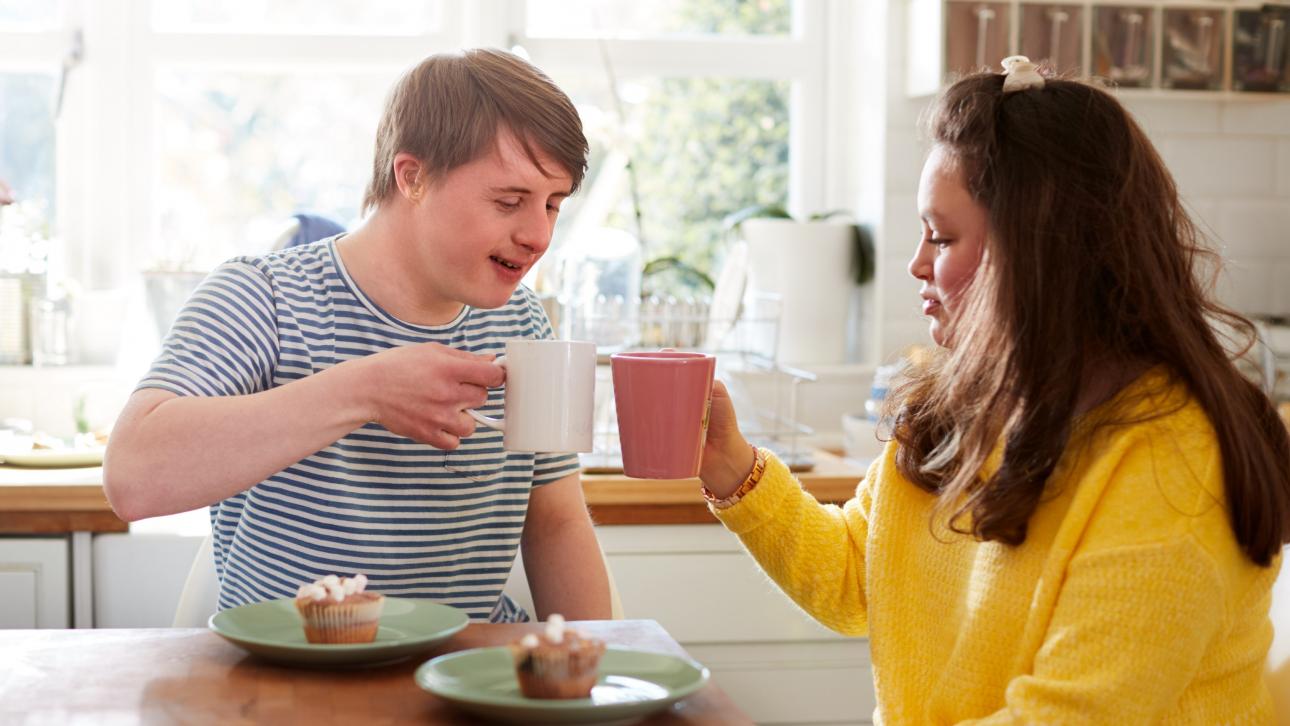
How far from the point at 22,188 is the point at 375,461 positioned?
5.58 feet

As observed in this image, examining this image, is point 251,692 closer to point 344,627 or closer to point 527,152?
point 344,627

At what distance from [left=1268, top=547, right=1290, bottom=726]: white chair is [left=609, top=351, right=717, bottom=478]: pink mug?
1.61 ft

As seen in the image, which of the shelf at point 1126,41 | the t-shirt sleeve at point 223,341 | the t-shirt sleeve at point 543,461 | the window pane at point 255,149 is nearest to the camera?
the t-shirt sleeve at point 223,341

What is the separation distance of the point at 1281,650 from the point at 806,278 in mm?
1641

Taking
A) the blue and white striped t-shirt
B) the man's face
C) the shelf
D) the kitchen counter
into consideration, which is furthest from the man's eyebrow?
the shelf

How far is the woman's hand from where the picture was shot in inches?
53.1

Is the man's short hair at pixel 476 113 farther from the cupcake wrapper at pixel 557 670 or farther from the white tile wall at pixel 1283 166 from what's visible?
the white tile wall at pixel 1283 166

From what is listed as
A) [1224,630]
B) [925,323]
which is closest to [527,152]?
[1224,630]

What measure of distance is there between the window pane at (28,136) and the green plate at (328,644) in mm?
1892

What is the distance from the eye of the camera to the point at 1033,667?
3.50ft

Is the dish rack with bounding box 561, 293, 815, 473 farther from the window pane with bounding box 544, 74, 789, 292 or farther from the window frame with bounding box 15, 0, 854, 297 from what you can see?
the window frame with bounding box 15, 0, 854, 297

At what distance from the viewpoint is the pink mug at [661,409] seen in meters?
1.16

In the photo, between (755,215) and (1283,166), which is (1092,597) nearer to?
(755,215)

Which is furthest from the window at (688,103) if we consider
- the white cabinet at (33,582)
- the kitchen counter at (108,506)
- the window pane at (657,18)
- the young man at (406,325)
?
the young man at (406,325)
